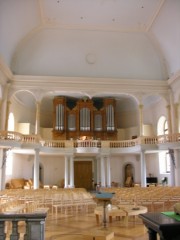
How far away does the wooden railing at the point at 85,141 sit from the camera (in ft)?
64.0

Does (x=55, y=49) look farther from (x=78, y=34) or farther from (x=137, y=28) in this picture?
(x=137, y=28)

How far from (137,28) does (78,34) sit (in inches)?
190

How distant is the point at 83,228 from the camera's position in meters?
8.33

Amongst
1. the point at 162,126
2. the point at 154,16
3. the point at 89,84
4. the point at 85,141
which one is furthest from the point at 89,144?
the point at 154,16

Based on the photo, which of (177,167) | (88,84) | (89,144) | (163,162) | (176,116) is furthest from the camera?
(163,162)

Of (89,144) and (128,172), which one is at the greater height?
(89,144)

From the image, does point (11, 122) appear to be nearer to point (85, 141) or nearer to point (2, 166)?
point (2, 166)

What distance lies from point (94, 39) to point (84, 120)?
722 centimetres

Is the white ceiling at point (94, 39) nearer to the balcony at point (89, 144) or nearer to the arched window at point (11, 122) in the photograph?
the arched window at point (11, 122)

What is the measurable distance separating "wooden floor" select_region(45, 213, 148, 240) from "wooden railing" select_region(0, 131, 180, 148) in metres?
10.2

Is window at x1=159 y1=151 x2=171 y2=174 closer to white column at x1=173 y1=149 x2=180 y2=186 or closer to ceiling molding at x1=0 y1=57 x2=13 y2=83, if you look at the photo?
white column at x1=173 y1=149 x2=180 y2=186

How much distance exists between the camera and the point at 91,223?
9.14m

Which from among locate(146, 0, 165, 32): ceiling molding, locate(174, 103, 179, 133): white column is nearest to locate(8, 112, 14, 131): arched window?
locate(146, 0, 165, 32): ceiling molding

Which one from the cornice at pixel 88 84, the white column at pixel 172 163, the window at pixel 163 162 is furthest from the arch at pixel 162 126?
the white column at pixel 172 163
